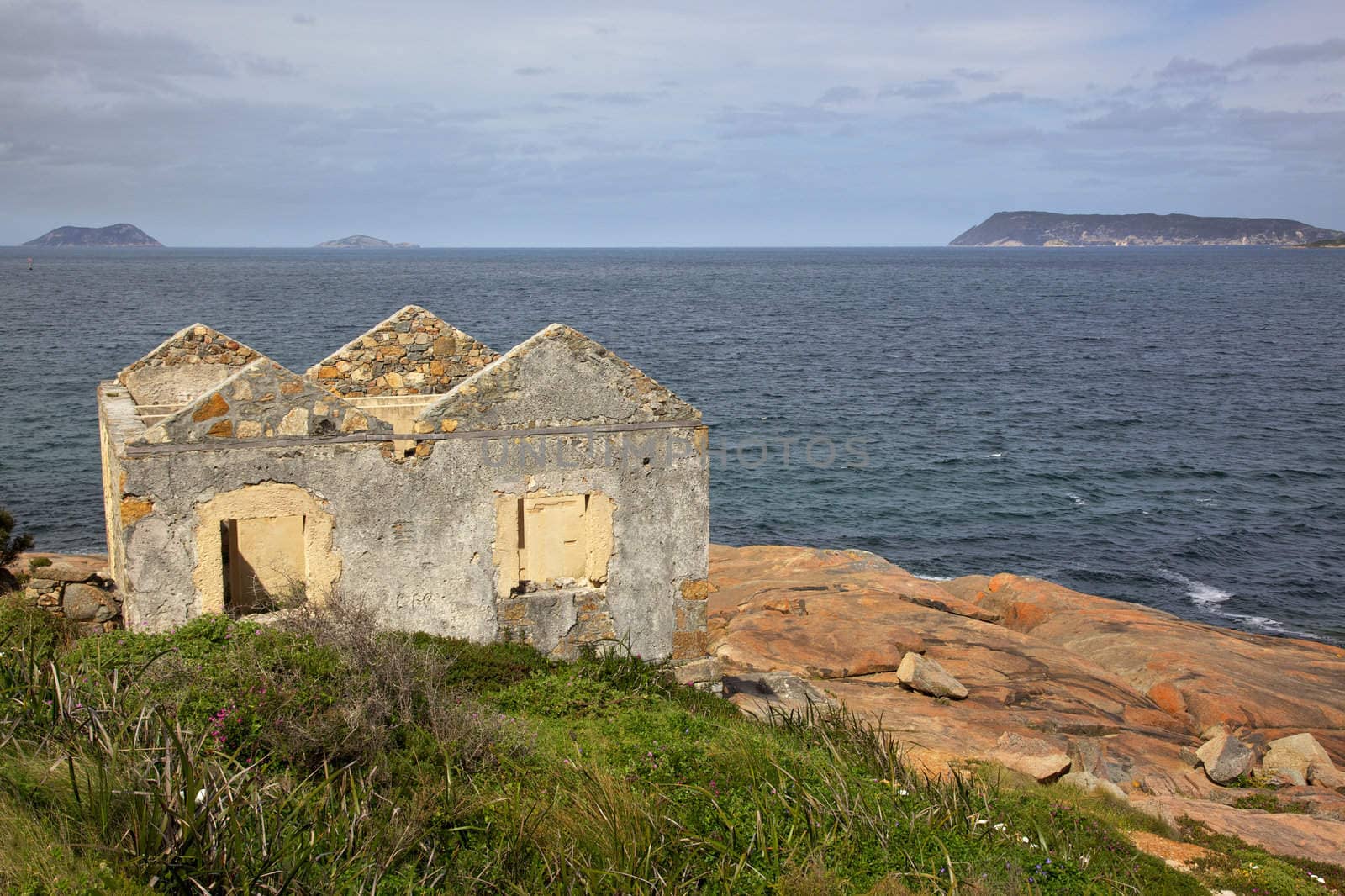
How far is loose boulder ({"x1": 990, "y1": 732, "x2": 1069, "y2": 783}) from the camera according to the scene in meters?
12.4

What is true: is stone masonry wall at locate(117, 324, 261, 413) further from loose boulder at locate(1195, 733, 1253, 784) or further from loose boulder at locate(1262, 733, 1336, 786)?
loose boulder at locate(1262, 733, 1336, 786)

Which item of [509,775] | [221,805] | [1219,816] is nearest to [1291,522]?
[1219,816]

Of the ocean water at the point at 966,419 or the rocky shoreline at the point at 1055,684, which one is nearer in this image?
the rocky shoreline at the point at 1055,684

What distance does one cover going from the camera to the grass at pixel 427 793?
20.0ft

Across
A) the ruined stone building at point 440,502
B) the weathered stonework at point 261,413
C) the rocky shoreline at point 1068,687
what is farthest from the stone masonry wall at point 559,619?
the weathered stonework at point 261,413

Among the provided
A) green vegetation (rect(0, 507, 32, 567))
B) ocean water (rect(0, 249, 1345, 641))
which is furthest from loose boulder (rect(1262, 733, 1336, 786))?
green vegetation (rect(0, 507, 32, 567))

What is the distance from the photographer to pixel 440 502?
1192 cm

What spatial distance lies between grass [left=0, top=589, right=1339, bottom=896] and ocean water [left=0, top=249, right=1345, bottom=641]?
19.9m

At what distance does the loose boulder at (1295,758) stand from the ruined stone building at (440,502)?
775 centimetres

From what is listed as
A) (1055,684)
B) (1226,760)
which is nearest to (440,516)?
(1055,684)

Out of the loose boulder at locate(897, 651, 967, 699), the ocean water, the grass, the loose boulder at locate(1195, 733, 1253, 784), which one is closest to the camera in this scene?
the grass

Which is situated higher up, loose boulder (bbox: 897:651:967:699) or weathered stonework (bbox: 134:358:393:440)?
weathered stonework (bbox: 134:358:393:440)

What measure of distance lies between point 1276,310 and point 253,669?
10242cm

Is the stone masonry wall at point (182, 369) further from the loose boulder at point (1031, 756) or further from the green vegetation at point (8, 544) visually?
the loose boulder at point (1031, 756)
